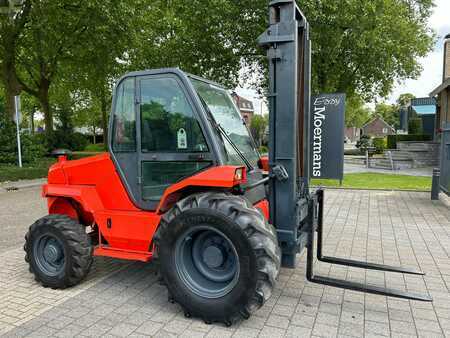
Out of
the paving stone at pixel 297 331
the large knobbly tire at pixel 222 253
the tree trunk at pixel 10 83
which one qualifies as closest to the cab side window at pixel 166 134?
the large knobbly tire at pixel 222 253

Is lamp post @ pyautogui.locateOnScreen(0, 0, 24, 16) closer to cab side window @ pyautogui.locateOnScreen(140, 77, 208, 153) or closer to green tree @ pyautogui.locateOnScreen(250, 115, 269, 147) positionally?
green tree @ pyautogui.locateOnScreen(250, 115, 269, 147)

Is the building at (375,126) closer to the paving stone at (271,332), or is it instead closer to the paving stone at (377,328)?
the paving stone at (377,328)

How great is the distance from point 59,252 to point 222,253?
1943 millimetres

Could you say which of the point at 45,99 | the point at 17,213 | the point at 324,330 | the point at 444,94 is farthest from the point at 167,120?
the point at 444,94

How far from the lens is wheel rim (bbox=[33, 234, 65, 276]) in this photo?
4.06 meters

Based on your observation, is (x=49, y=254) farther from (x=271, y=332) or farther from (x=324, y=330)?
(x=324, y=330)

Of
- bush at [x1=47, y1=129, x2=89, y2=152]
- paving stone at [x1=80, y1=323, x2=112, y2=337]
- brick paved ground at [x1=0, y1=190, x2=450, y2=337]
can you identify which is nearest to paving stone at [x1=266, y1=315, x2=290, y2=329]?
brick paved ground at [x1=0, y1=190, x2=450, y2=337]

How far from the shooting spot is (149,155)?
381cm

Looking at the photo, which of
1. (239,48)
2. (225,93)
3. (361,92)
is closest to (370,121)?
(361,92)

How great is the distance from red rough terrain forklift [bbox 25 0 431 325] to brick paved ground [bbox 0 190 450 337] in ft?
0.79

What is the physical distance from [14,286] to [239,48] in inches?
500

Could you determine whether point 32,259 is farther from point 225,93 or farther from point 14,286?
point 225,93

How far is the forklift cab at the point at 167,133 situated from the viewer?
141 inches

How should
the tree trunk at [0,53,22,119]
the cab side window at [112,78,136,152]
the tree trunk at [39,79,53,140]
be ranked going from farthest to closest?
the tree trunk at [39,79,53,140]
the tree trunk at [0,53,22,119]
the cab side window at [112,78,136,152]
